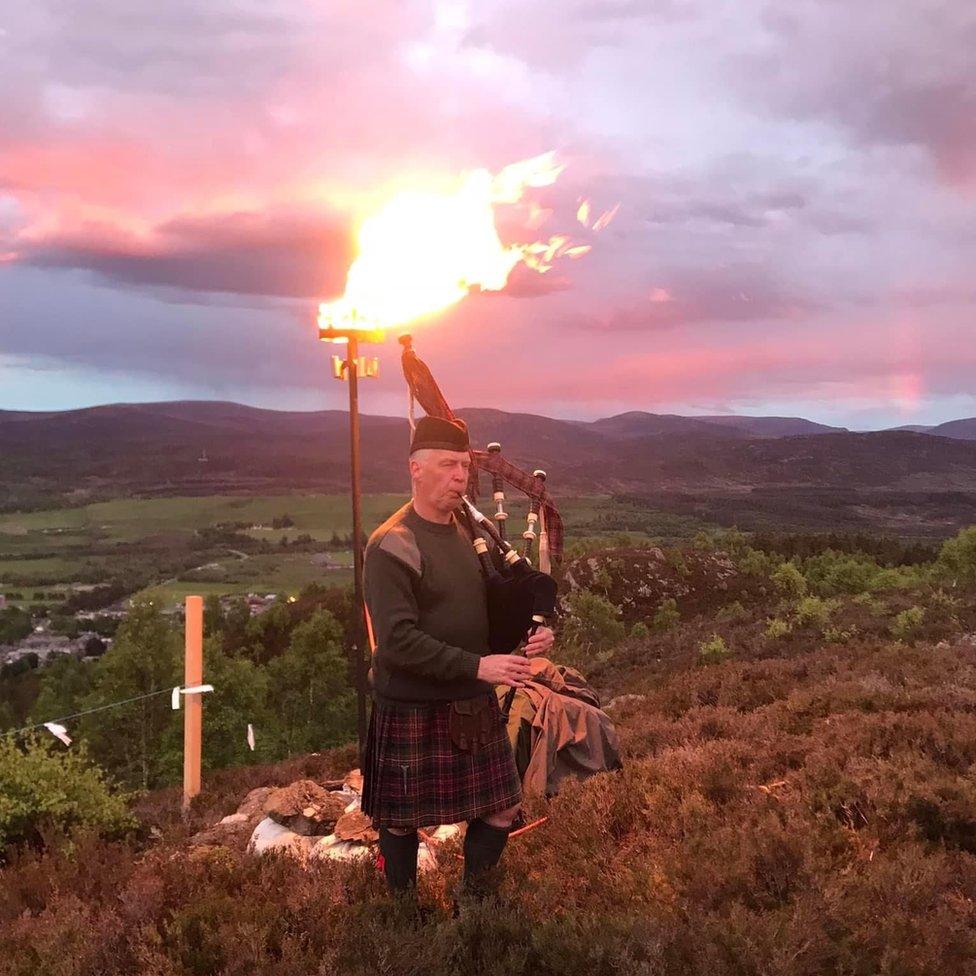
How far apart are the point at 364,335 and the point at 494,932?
6.64m

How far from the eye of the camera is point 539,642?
4020mm

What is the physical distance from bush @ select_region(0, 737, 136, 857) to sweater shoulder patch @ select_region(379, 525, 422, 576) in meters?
5.41

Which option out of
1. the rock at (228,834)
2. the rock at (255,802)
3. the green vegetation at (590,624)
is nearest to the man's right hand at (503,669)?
the rock at (228,834)

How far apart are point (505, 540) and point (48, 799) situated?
5859 mm

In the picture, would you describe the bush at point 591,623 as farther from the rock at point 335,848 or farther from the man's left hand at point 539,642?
the man's left hand at point 539,642

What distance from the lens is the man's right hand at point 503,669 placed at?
3.68 m

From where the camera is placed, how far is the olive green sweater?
12.0 ft

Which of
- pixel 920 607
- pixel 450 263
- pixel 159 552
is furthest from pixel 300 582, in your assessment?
pixel 450 263

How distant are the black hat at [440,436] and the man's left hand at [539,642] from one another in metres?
1.04

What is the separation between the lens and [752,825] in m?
5.34

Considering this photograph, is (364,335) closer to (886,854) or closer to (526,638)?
(526,638)

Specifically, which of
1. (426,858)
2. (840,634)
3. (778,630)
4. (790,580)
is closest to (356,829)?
(426,858)

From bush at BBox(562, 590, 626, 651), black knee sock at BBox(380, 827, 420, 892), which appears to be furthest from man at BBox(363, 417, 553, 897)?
bush at BBox(562, 590, 626, 651)

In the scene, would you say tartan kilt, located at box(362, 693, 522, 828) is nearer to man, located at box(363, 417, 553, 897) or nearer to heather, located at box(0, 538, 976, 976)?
man, located at box(363, 417, 553, 897)
